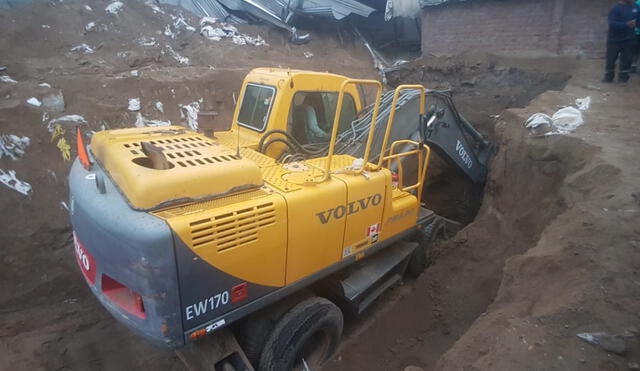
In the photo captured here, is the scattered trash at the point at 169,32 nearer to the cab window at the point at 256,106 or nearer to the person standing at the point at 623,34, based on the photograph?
the cab window at the point at 256,106

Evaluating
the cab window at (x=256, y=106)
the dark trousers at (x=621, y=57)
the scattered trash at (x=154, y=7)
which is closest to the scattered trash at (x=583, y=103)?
the dark trousers at (x=621, y=57)

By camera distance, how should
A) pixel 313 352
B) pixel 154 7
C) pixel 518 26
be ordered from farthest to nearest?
1. pixel 154 7
2. pixel 518 26
3. pixel 313 352

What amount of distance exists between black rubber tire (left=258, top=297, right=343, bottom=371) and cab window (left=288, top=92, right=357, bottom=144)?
74.4 inches

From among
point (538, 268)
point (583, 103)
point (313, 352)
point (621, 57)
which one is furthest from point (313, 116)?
point (621, 57)

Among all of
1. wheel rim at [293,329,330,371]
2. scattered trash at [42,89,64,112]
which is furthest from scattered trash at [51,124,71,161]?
wheel rim at [293,329,330,371]

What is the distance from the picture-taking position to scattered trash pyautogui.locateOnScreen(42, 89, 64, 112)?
719 centimetres

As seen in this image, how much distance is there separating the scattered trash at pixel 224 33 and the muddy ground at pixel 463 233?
346 centimetres

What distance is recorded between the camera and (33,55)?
945 centimetres

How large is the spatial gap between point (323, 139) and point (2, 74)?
741 centimetres

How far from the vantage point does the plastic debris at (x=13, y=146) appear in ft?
20.5

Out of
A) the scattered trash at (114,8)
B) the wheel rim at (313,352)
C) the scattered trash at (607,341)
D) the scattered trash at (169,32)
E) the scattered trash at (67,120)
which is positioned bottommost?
the wheel rim at (313,352)

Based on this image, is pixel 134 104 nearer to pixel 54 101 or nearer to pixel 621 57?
pixel 54 101

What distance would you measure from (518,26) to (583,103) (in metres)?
3.98

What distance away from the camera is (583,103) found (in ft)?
20.9
